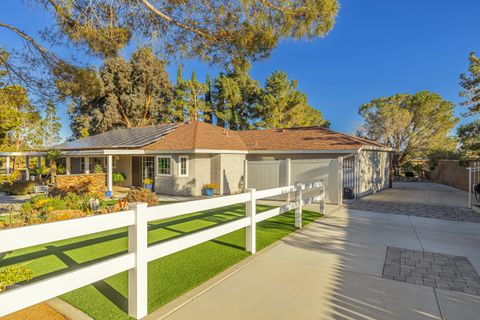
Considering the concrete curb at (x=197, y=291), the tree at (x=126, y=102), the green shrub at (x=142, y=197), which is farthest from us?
the tree at (x=126, y=102)

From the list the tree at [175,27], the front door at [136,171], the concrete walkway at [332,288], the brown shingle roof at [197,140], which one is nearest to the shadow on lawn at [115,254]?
the concrete walkway at [332,288]

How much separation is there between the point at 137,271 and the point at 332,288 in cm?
253

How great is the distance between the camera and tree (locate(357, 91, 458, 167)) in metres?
26.9

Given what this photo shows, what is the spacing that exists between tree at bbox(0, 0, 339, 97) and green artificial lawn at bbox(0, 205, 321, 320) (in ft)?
13.6

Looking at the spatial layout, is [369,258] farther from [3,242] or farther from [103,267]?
[3,242]

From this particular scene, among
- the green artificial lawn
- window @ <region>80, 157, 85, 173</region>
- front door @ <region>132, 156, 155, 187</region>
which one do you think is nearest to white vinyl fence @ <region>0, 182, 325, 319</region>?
the green artificial lawn

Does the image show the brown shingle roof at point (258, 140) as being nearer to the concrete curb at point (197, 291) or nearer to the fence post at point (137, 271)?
the concrete curb at point (197, 291)

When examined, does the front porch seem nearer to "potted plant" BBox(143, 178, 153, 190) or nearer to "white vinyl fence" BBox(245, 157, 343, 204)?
"potted plant" BBox(143, 178, 153, 190)

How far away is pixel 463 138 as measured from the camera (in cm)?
1773

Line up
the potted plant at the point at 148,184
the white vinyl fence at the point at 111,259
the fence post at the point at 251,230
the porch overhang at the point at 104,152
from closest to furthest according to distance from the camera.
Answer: the white vinyl fence at the point at 111,259
the fence post at the point at 251,230
the porch overhang at the point at 104,152
the potted plant at the point at 148,184

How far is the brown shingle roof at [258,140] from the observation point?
14505 mm

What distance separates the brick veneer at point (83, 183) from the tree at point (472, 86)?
2112 cm

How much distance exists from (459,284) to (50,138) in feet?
138

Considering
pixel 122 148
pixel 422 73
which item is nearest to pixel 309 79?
pixel 422 73
